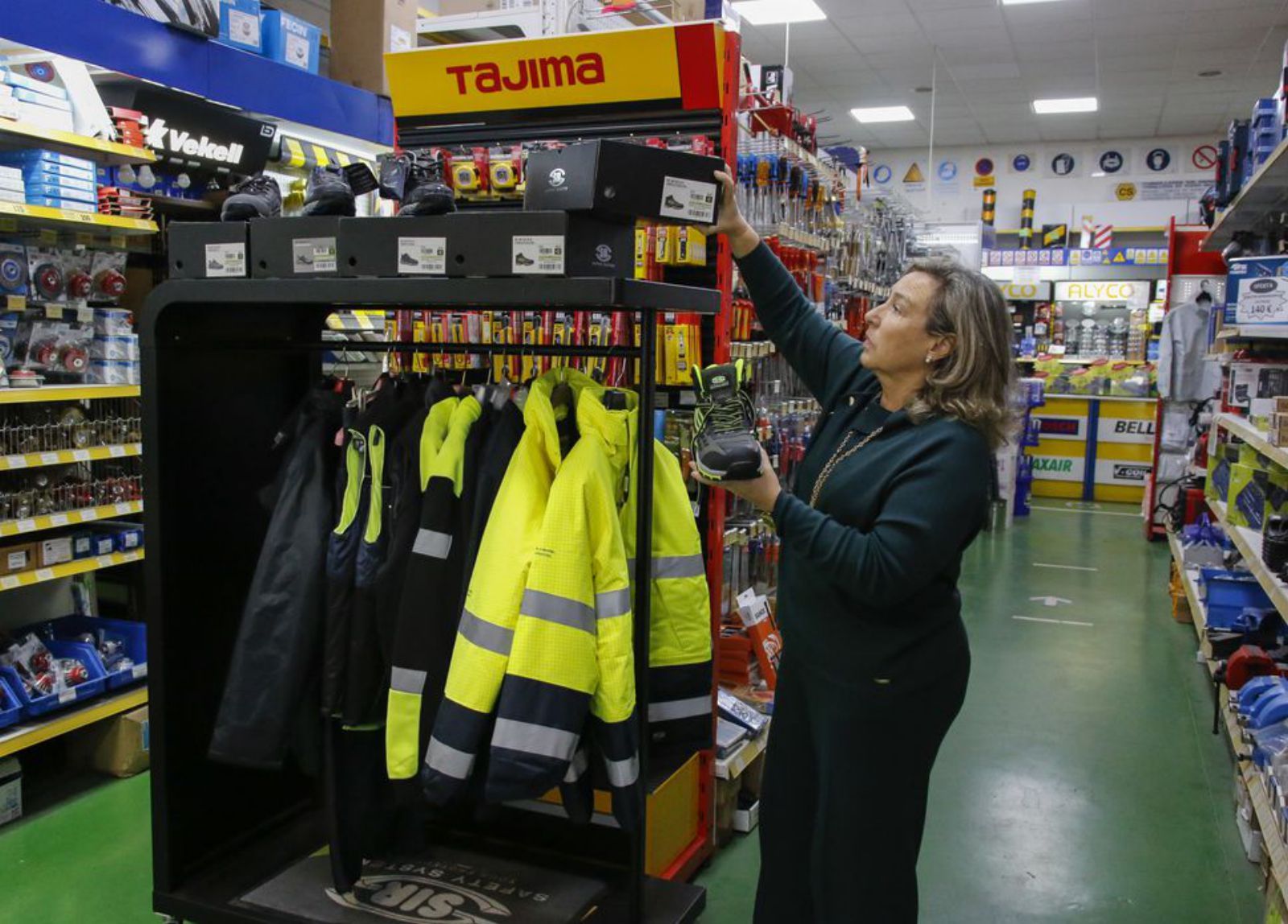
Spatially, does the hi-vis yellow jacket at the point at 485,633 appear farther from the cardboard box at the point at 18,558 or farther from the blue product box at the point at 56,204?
the blue product box at the point at 56,204

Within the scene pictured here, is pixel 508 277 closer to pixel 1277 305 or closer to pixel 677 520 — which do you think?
pixel 677 520

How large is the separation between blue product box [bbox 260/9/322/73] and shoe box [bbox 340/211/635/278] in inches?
146

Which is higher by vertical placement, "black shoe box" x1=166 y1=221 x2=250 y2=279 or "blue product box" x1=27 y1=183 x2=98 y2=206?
"blue product box" x1=27 y1=183 x2=98 y2=206

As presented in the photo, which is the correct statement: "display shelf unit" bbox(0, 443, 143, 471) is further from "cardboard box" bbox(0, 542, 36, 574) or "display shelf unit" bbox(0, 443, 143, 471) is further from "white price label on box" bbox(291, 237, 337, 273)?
"white price label on box" bbox(291, 237, 337, 273)

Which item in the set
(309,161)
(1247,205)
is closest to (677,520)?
(309,161)

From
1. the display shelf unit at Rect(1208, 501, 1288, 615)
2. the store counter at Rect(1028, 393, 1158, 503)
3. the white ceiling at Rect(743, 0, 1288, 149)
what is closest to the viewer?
the display shelf unit at Rect(1208, 501, 1288, 615)

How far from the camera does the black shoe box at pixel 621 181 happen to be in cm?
176

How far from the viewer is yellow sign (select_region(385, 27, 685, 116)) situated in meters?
3.15

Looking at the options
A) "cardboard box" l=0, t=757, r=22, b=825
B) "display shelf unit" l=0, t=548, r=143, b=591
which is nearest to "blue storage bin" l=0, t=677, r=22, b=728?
"cardboard box" l=0, t=757, r=22, b=825

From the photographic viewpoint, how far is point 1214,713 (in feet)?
15.3

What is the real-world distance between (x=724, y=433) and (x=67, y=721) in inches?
113

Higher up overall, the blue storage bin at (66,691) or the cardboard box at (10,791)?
the blue storage bin at (66,691)

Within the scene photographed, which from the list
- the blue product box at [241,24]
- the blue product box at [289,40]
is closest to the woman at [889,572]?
the blue product box at [241,24]

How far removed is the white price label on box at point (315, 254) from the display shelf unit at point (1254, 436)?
9.69 ft
